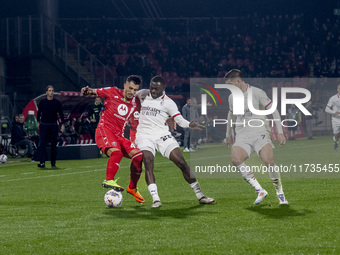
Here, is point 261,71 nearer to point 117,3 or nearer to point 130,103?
point 117,3

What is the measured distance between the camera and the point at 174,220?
26.1ft

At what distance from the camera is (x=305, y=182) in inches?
504

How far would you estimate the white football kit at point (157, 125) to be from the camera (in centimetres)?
927

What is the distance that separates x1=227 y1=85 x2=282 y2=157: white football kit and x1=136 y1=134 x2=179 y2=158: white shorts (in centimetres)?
99

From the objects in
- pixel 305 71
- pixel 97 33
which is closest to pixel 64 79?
pixel 97 33

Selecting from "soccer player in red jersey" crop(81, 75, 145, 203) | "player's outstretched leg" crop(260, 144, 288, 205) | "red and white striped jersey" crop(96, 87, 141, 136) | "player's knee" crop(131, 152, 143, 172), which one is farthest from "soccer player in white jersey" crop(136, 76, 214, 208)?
"player's outstretched leg" crop(260, 144, 288, 205)

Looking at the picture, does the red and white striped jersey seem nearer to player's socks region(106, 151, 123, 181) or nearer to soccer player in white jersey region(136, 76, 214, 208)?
player's socks region(106, 151, 123, 181)

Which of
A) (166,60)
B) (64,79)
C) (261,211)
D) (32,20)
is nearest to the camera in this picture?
(261,211)

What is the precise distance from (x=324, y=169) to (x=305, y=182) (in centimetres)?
349

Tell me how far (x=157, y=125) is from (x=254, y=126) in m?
1.41

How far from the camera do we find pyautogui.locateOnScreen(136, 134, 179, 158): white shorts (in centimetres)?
924

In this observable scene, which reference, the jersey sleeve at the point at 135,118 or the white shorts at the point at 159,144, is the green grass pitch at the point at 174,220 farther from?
the jersey sleeve at the point at 135,118

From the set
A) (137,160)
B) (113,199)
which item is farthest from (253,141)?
(113,199)

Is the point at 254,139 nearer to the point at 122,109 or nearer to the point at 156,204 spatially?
the point at 156,204
